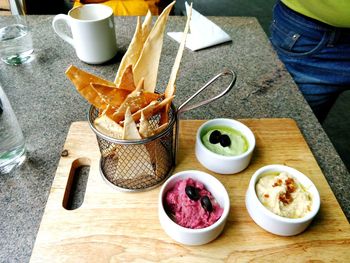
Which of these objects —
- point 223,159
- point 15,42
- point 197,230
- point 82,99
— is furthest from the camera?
point 15,42

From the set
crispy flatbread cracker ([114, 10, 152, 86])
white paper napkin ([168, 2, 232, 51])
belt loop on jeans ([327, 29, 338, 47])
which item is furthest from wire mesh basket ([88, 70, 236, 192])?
belt loop on jeans ([327, 29, 338, 47])

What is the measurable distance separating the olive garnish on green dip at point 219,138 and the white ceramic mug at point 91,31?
1.27ft

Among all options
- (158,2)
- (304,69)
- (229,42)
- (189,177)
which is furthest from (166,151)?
(158,2)

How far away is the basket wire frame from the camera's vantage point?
1.68 ft

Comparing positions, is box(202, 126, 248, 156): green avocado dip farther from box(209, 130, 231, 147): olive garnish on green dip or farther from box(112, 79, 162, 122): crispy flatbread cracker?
box(112, 79, 162, 122): crispy flatbread cracker

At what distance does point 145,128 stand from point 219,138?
0.15 metres

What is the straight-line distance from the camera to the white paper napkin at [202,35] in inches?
36.1

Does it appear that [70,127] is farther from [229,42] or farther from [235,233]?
[229,42]

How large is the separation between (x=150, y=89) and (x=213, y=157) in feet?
0.52

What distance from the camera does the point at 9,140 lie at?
0.57m

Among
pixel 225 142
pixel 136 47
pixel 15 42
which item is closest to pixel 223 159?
pixel 225 142

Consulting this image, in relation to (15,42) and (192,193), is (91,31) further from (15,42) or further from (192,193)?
(192,193)

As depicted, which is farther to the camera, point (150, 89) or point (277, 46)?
point (277, 46)

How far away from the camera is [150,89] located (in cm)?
57
